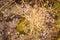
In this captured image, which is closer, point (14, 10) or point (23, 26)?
point (23, 26)

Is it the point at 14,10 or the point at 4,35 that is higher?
the point at 14,10

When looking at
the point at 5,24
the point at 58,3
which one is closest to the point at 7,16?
the point at 5,24

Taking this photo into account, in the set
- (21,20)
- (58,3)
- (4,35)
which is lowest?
(4,35)

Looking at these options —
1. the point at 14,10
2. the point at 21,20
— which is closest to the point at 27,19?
the point at 21,20

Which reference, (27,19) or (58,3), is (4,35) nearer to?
(27,19)

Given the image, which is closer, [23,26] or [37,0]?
[23,26]

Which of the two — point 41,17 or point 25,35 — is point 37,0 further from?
point 25,35

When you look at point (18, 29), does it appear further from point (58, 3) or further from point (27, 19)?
point (58, 3)

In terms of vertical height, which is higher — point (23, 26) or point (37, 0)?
point (37, 0)
